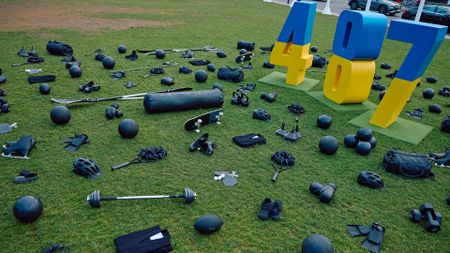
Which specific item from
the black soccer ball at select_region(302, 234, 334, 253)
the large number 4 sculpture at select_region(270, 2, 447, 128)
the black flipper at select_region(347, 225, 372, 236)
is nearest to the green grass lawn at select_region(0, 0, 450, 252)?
the black flipper at select_region(347, 225, 372, 236)

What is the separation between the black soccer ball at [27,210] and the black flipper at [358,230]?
4.57 m

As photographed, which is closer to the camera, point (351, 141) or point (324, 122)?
point (351, 141)

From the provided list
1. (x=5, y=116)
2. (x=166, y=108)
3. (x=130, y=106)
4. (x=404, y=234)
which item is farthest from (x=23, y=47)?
(x=404, y=234)

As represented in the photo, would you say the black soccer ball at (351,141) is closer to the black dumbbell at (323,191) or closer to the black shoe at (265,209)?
the black dumbbell at (323,191)

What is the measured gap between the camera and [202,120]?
24.8ft

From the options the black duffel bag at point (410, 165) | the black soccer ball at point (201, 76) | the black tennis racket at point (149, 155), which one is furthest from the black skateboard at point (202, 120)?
the black duffel bag at point (410, 165)

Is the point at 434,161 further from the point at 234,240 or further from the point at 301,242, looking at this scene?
the point at 234,240

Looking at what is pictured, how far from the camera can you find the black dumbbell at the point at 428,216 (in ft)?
16.4

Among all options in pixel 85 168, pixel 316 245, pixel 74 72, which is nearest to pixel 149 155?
pixel 85 168

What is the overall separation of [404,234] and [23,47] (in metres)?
13.6

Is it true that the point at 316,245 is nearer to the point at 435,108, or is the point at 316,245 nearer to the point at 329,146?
the point at 329,146

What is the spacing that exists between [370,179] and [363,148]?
1.13 meters

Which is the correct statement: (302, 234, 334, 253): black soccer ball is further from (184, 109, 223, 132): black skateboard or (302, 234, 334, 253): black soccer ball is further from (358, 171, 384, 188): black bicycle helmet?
(184, 109, 223, 132): black skateboard

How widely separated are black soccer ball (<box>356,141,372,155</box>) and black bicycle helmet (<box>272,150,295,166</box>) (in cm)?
155
